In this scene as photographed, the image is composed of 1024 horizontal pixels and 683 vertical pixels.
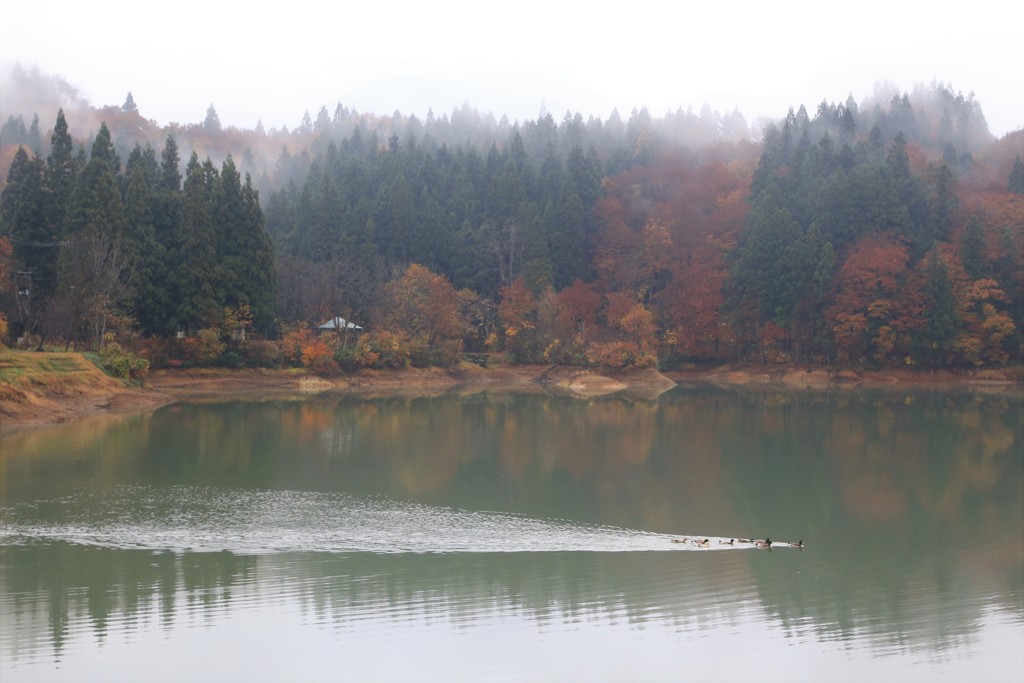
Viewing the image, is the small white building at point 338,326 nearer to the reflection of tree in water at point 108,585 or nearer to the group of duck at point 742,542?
the reflection of tree in water at point 108,585

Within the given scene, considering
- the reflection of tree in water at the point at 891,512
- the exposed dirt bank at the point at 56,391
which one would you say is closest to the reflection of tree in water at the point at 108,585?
the reflection of tree in water at the point at 891,512

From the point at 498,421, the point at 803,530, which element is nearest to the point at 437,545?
the point at 803,530

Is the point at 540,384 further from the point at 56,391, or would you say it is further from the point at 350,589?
the point at 350,589

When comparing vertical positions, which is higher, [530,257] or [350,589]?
[530,257]

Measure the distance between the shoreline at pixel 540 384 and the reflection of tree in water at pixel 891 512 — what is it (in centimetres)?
1662

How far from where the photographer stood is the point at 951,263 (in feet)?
179

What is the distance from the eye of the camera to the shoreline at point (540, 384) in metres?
43.1

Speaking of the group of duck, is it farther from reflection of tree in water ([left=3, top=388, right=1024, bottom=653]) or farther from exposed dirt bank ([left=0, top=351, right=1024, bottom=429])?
exposed dirt bank ([left=0, top=351, right=1024, bottom=429])

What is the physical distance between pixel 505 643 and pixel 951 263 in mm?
51561

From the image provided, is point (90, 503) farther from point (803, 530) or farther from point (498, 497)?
point (803, 530)

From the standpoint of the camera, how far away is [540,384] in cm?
5472

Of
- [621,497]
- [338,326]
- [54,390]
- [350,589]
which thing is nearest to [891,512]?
[621,497]

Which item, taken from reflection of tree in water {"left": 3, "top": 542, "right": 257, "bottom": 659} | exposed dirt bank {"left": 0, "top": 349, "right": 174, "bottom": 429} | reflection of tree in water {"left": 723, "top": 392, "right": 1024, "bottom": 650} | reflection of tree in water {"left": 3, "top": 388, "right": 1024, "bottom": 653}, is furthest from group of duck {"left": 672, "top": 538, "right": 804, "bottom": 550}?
exposed dirt bank {"left": 0, "top": 349, "right": 174, "bottom": 429}

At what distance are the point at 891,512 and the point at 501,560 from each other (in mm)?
8803
